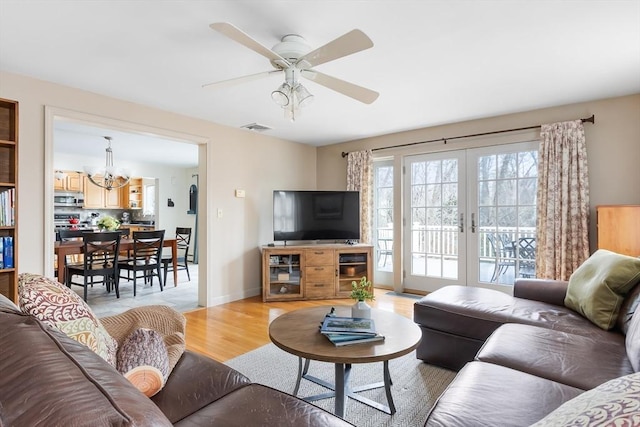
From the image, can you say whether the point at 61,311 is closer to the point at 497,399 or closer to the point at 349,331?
the point at 349,331

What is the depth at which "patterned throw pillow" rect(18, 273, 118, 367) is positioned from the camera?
44.1 inches

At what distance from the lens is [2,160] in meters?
2.64

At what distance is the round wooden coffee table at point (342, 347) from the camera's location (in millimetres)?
1639

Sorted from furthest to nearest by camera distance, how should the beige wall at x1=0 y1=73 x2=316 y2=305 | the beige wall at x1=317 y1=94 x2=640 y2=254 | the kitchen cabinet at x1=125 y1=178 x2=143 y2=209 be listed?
the kitchen cabinet at x1=125 y1=178 x2=143 y2=209 < the beige wall at x1=317 y1=94 x2=640 y2=254 < the beige wall at x1=0 y1=73 x2=316 y2=305

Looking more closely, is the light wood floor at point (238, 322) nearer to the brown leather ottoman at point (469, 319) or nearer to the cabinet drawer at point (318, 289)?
the cabinet drawer at point (318, 289)

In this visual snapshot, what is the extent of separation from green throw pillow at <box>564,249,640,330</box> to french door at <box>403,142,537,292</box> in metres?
1.84

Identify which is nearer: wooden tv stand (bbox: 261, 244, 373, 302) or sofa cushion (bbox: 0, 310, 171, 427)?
sofa cushion (bbox: 0, 310, 171, 427)

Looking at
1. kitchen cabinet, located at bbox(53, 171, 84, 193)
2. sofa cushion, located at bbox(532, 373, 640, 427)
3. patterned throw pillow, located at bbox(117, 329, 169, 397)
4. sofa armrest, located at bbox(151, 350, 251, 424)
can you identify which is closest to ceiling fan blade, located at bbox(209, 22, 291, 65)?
patterned throw pillow, located at bbox(117, 329, 169, 397)

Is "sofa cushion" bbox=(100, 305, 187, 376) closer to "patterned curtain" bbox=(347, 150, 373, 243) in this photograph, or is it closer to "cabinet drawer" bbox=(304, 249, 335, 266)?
"cabinet drawer" bbox=(304, 249, 335, 266)

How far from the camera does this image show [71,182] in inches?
280

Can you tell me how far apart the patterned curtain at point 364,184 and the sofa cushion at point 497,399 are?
3620 millimetres

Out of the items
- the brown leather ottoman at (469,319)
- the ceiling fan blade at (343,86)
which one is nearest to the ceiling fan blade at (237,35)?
the ceiling fan blade at (343,86)

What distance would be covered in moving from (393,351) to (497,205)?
3.09 metres

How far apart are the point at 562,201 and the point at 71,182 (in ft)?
27.9
